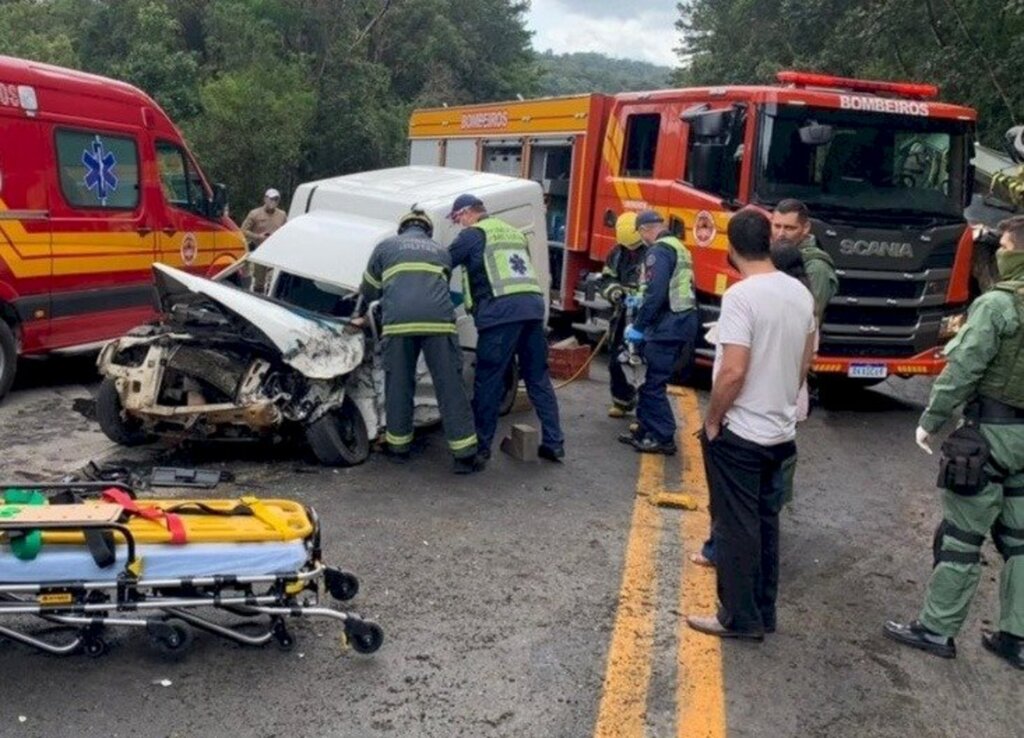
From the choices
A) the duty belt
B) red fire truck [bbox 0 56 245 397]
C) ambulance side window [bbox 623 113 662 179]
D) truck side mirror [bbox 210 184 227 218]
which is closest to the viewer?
the duty belt

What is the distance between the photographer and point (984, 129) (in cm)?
1598

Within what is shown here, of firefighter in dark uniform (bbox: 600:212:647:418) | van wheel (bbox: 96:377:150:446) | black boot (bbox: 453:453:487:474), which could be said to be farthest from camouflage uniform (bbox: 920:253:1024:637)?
van wheel (bbox: 96:377:150:446)

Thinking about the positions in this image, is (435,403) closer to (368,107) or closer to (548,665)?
(548,665)

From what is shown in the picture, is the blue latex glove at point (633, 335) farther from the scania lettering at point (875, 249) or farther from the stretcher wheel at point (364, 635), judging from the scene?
the stretcher wheel at point (364, 635)

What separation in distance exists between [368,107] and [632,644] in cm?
2876

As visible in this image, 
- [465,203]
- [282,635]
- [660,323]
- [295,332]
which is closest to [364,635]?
[282,635]

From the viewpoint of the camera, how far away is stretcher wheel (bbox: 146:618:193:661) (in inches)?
141

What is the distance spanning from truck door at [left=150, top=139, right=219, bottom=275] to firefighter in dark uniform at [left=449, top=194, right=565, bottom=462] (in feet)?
12.8

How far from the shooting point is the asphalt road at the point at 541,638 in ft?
11.3

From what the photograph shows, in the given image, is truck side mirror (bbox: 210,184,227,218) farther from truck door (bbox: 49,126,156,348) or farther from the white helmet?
the white helmet

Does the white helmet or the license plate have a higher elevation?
the white helmet

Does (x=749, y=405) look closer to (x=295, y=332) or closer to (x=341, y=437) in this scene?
(x=295, y=332)

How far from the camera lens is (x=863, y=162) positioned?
8523 mm

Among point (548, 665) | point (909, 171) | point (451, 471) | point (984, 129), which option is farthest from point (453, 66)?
point (548, 665)
